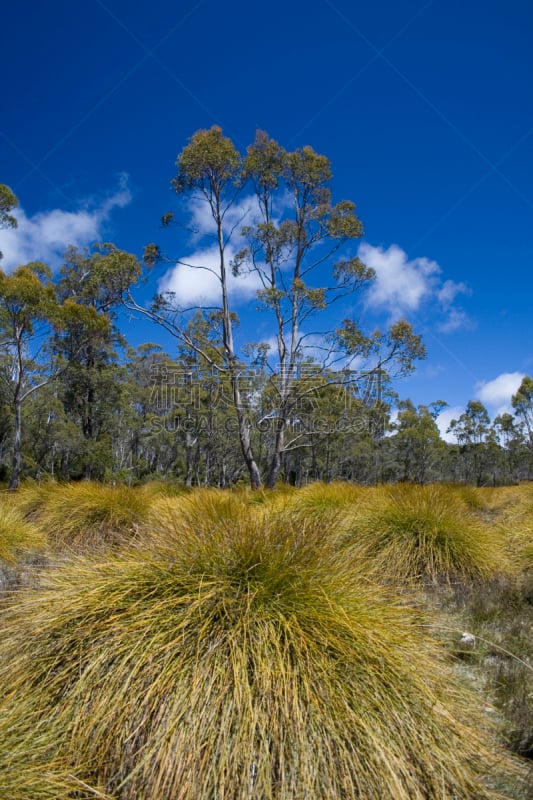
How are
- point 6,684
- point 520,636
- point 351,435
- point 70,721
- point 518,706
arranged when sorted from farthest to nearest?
point 351,435
point 520,636
point 518,706
point 6,684
point 70,721

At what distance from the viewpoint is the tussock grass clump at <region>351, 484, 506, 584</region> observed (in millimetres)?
4789

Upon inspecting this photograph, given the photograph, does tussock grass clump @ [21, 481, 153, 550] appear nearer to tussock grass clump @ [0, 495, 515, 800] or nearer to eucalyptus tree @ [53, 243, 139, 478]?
tussock grass clump @ [0, 495, 515, 800]

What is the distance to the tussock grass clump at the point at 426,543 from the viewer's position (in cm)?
479

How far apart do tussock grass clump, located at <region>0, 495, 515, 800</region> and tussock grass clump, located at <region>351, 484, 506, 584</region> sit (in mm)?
2291

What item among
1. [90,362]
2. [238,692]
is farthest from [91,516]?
[90,362]

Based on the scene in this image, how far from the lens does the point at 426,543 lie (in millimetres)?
4996

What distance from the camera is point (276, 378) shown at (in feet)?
55.5

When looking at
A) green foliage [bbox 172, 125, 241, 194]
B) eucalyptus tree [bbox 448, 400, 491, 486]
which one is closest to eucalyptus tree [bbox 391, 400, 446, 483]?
eucalyptus tree [bbox 448, 400, 491, 486]

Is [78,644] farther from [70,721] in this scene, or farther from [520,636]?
[520,636]

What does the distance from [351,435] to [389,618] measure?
3803cm

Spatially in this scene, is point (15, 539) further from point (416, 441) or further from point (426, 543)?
point (416, 441)

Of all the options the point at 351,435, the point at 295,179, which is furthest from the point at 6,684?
the point at 351,435

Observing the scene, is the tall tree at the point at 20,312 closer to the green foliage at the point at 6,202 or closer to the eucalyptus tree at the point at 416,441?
the green foliage at the point at 6,202

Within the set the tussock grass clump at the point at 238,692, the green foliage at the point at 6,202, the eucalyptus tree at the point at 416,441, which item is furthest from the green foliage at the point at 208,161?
the eucalyptus tree at the point at 416,441
